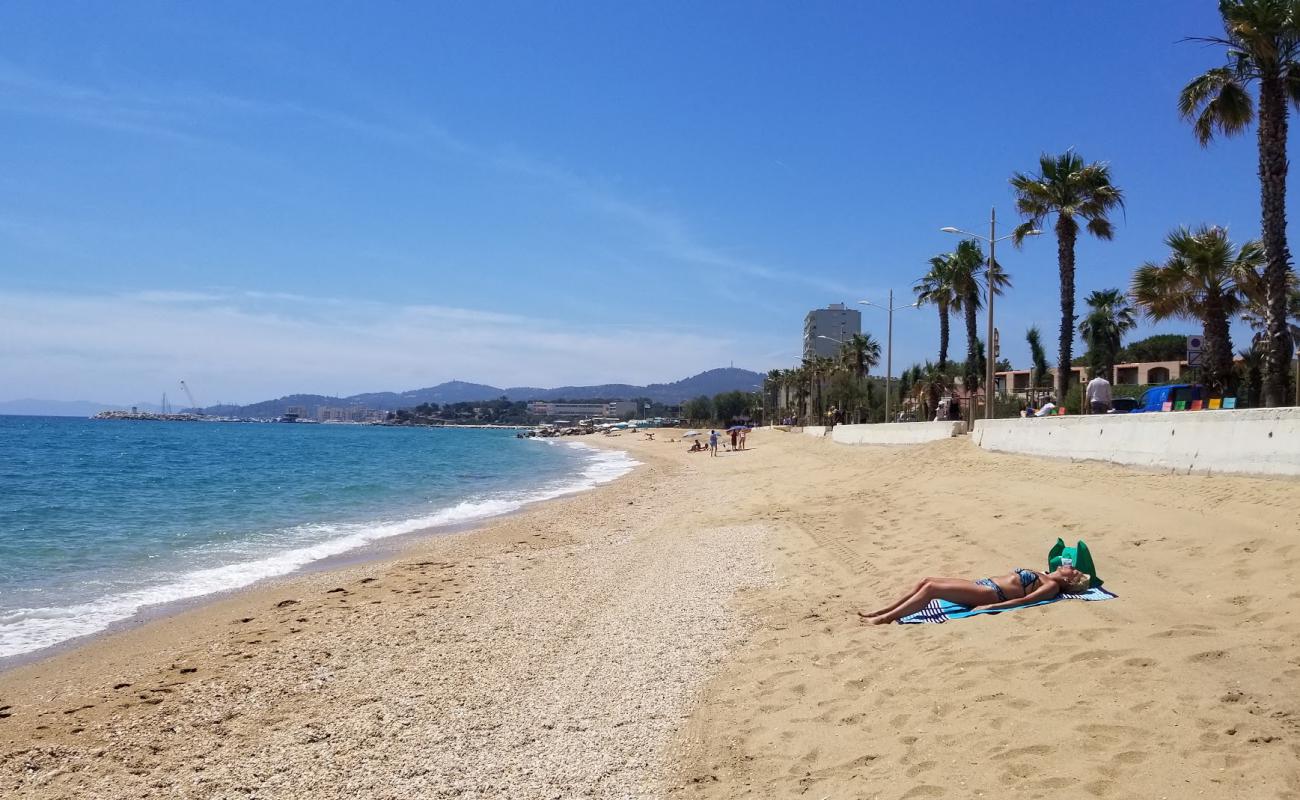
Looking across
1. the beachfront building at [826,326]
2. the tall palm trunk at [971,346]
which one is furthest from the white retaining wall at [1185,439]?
the beachfront building at [826,326]

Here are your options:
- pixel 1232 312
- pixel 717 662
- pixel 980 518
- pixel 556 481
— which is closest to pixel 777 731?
pixel 717 662

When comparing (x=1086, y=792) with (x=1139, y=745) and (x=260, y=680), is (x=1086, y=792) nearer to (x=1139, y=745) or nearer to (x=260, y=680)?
(x=1139, y=745)

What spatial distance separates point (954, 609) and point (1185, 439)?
6050 mm

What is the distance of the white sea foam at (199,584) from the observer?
9.37 metres

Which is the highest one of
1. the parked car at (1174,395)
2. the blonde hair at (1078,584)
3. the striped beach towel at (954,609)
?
the parked car at (1174,395)

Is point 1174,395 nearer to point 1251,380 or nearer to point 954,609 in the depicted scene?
point 1251,380

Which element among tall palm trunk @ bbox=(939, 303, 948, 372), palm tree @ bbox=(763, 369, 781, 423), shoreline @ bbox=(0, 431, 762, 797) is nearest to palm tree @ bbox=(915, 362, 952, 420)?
tall palm trunk @ bbox=(939, 303, 948, 372)

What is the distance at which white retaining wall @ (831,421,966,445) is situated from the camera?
24.2m

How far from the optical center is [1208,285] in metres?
20.1

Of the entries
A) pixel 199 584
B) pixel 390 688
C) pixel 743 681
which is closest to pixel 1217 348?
pixel 743 681

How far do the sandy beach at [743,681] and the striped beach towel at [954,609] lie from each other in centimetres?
18

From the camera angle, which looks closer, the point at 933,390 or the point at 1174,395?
the point at 1174,395

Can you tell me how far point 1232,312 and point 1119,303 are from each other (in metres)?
40.0

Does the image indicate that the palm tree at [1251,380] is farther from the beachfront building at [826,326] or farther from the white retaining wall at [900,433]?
the beachfront building at [826,326]
